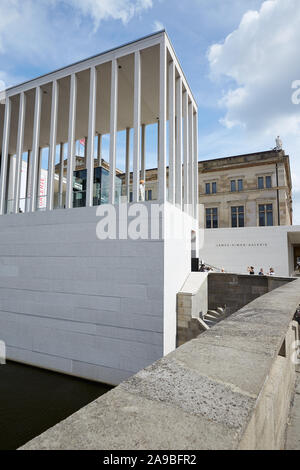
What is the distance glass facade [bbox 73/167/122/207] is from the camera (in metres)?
11.6

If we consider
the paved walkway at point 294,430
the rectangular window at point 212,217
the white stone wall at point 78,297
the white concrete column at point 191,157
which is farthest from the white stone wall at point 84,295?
the rectangular window at point 212,217

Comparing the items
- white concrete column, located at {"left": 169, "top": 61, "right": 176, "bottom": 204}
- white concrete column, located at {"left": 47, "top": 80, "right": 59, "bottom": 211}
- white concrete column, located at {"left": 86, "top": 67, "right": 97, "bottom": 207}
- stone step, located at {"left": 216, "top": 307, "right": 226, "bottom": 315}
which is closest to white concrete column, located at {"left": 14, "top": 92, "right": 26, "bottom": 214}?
white concrete column, located at {"left": 47, "top": 80, "right": 59, "bottom": 211}

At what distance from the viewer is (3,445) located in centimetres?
682

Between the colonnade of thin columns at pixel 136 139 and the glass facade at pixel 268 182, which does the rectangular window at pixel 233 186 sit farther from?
the colonnade of thin columns at pixel 136 139

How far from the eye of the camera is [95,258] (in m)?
10.9

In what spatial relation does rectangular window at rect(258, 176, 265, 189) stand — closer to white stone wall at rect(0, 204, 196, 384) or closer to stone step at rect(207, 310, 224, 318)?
white stone wall at rect(0, 204, 196, 384)

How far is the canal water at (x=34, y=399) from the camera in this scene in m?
7.50

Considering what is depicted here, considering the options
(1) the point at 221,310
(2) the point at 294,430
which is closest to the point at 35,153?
(1) the point at 221,310

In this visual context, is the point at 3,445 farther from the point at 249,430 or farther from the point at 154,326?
the point at 249,430

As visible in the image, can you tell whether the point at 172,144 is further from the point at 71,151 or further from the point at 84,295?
the point at 84,295

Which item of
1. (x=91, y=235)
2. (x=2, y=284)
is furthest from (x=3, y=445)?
(x=2, y=284)

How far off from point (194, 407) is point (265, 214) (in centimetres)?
3152

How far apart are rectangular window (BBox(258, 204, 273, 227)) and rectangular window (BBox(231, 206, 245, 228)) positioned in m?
1.90

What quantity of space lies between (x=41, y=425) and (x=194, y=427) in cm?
873
